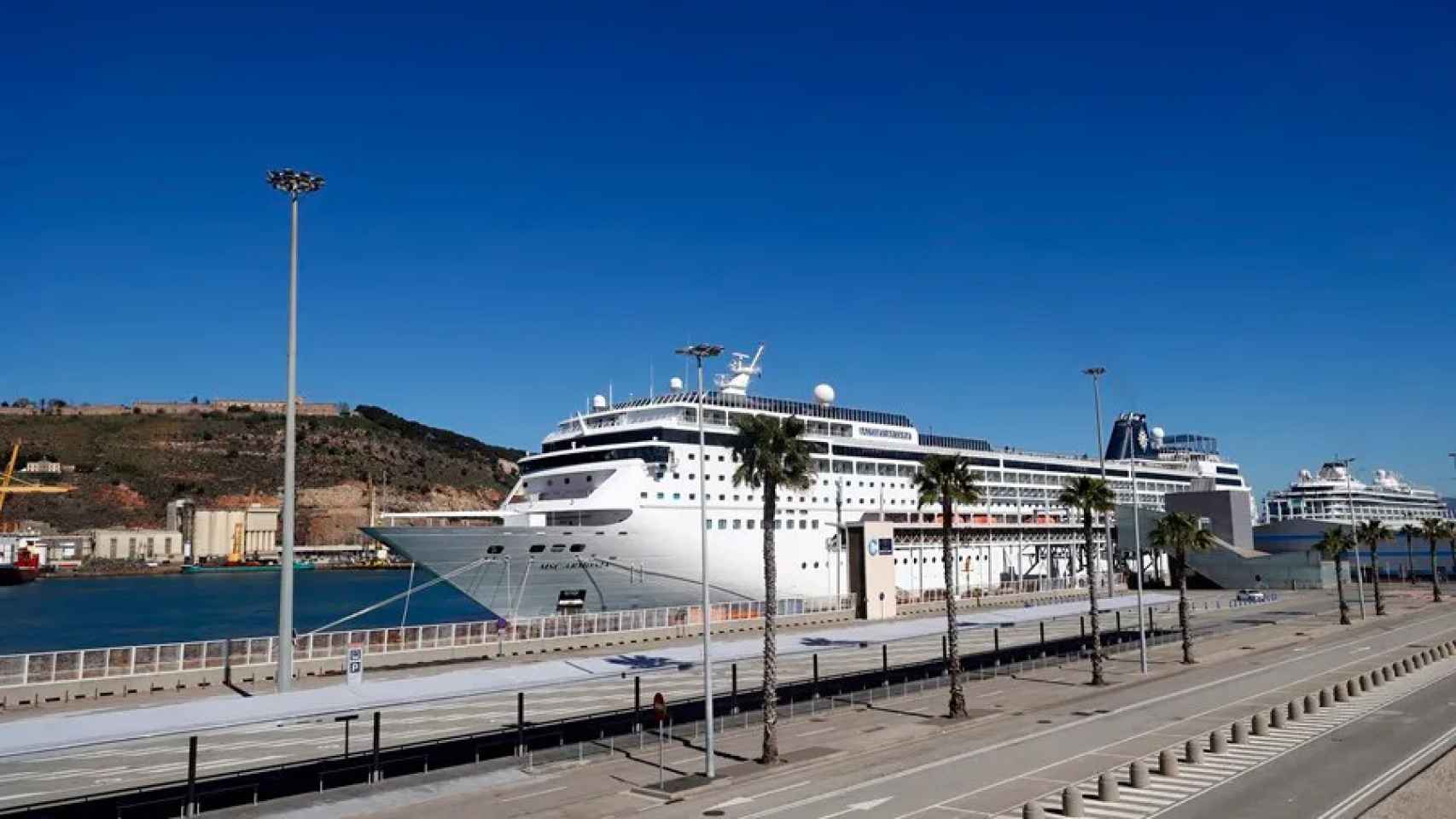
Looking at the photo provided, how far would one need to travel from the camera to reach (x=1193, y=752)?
82.3 ft

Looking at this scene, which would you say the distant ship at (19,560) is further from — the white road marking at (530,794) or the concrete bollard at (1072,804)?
the concrete bollard at (1072,804)

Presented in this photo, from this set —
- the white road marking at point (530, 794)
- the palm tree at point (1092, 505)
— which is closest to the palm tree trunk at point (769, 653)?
the white road marking at point (530, 794)

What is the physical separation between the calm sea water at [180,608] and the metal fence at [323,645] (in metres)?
36.3

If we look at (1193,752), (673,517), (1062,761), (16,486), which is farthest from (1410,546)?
(16,486)

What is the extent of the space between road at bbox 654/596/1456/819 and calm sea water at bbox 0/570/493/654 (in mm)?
57681

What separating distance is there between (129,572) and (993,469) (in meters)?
164

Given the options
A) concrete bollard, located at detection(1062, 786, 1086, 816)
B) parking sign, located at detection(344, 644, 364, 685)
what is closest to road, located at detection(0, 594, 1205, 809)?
parking sign, located at detection(344, 644, 364, 685)

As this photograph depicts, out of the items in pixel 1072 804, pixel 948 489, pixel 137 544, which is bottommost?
pixel 1072 804

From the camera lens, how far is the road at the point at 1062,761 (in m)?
21.5

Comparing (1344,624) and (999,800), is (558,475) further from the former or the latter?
(1344,624)

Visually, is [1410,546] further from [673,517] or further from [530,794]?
[530,794]

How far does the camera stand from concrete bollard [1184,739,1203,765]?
25000 mm

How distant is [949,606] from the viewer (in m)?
34.3

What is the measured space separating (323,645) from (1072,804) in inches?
1157
